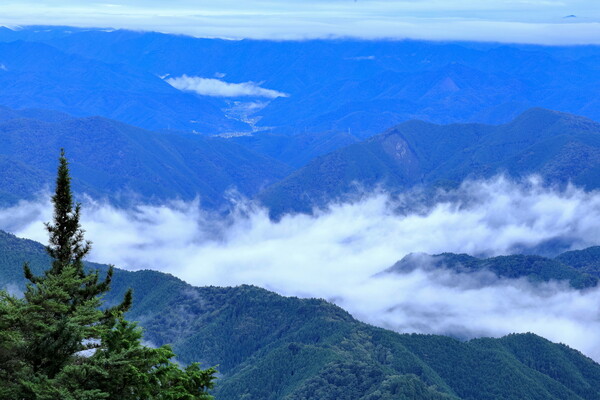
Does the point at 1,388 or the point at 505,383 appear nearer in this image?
the point at 1,388

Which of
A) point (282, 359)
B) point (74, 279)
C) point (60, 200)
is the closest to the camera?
point (74, 279)

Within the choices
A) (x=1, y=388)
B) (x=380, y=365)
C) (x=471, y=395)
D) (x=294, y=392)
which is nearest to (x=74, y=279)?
(x=1, y=388)

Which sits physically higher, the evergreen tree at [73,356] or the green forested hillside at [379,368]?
the green forested hillside at [379,368]

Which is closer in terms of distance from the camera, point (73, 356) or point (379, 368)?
point (73, 356)

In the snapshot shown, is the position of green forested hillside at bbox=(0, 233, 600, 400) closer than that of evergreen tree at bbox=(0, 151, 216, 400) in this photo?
No

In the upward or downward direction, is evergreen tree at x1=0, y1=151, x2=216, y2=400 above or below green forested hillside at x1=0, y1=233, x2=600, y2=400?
below

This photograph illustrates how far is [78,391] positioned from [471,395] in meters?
164

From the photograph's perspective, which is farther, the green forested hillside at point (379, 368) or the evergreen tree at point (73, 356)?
the green forested hillside at point (379, 368)

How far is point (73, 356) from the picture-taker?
30.4 metres

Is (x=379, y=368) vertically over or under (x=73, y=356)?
over

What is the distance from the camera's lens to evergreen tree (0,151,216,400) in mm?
28172

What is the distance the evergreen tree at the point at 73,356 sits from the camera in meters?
28.2

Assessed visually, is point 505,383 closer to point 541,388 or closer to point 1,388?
point 541,388

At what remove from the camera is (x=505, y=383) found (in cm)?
17975
